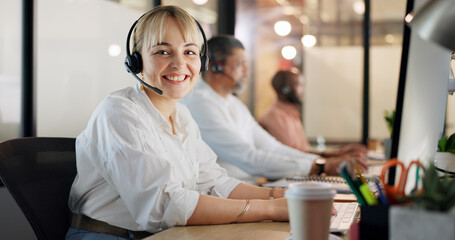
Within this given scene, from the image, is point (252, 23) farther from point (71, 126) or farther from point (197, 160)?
point (197, 160)

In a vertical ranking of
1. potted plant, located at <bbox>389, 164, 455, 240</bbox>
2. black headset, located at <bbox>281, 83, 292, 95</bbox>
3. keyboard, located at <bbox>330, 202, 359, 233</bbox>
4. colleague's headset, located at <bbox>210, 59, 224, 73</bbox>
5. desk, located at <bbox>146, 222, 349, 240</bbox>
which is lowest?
desk, located at <bbox>146, 222, 349, 240</bbox>

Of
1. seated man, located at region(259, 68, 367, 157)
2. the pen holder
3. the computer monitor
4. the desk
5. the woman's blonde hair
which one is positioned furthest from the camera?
seated man, located at region(259, 68, 367, 157)

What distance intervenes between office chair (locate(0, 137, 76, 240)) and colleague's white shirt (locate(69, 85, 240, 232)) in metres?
0.05

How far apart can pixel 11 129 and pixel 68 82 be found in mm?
334

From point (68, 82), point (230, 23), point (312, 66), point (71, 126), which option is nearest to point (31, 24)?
point (68, 82)

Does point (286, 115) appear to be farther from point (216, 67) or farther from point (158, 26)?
point (158, 26)

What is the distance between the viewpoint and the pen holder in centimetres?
81

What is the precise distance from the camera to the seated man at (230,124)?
2.46 metres

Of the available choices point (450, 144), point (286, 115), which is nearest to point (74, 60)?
point (450, 144)

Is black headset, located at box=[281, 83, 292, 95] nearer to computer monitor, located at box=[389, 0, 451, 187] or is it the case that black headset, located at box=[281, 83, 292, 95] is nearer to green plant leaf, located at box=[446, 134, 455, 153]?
computer monitor, located at box=[389, 0, 451, 187]

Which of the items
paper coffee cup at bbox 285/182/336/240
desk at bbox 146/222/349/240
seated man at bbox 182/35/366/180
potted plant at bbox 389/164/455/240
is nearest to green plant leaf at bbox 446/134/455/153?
desk at bbox 146/222/349/240

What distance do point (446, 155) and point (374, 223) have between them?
59 cm

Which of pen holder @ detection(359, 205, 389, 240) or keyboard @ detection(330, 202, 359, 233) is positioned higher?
pen holder @ detection(359, 205, 389, 240)

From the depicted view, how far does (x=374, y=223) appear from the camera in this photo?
0.82 meters
